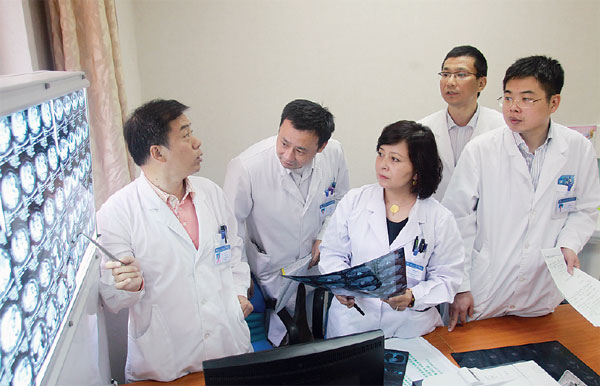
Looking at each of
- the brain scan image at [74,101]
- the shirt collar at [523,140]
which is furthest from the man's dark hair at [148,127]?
the shirt collar at [523,140]

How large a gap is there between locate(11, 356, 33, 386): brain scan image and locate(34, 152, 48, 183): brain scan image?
34 centimetres

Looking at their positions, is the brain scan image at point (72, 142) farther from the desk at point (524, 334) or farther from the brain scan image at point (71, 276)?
the desk at point (524, 334)

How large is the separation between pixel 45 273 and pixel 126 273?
40cm

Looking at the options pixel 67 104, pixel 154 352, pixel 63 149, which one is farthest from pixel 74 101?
pixel 154 352

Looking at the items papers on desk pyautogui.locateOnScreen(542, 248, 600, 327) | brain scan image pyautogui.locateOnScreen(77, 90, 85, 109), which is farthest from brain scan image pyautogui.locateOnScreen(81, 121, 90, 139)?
papers on desk pyautogui.locateOnScreen(542, 248, 600, 327)

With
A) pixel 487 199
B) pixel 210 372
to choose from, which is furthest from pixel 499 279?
pixel 210 372

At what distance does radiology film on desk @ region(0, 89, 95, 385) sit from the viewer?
693 millimetres

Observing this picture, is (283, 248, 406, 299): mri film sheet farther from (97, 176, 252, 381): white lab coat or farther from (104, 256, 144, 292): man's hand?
(104, 256, 144, 292): man's hand

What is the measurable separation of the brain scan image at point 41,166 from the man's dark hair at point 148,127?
1.79ft

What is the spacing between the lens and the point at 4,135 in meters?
0.68

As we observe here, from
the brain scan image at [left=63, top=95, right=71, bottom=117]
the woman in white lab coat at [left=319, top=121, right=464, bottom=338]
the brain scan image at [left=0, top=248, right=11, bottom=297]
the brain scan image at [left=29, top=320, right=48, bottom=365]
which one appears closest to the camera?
the brain scan image at [left=0, top=248, right=11, bottom=297]

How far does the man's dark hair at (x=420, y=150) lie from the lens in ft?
5.22

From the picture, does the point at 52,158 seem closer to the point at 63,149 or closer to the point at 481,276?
the point at 63,149

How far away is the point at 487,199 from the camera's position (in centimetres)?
179
